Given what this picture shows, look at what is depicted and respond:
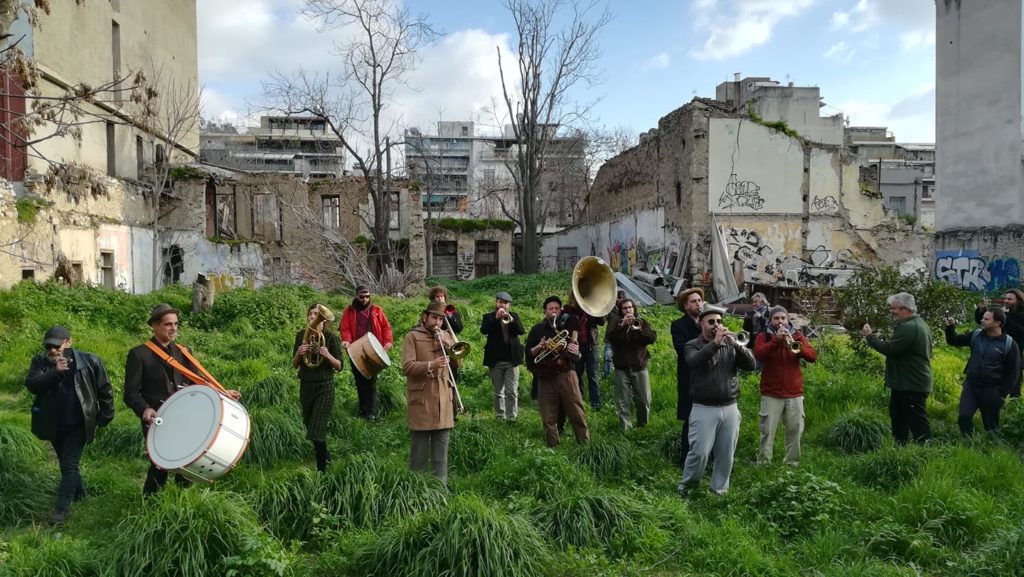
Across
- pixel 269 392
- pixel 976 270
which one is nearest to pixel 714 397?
pixel 269 392

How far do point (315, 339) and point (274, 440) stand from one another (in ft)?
4.49

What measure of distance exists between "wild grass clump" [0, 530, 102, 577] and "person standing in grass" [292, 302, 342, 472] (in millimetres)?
2074

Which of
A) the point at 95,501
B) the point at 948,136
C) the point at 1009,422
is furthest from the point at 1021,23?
the point at 95,501

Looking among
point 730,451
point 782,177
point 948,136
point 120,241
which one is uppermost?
point 948,136

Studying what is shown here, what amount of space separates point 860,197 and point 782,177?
7.44ft

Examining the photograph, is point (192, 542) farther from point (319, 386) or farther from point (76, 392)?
point (319, 386)

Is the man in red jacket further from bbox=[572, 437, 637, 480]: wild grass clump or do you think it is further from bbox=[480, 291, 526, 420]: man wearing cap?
bbox=[480, 291, 526, 420]: man wearing cap

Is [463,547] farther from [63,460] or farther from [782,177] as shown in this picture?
[782,177]

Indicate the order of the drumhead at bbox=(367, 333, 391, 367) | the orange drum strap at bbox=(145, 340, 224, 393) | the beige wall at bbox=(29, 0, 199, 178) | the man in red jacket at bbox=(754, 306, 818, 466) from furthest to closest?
the beige wall at bbox=(29, 0, 199, 178) → the drumhead at bbox=(367, 333, 391, 367) → the man in red jacket at bbox=(754, 306, 818, 466) → the orange drum strap at bbox=(145, 340, 224, 393)

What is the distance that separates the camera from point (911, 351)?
6.73m

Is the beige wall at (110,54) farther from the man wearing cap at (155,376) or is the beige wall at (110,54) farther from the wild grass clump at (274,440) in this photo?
the man wearing cap at (155,376)

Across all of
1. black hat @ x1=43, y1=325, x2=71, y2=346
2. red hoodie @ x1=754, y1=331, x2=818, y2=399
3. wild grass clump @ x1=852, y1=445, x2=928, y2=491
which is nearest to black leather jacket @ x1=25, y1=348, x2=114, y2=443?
black hat @ x1=43, y1=325, x2=71, y2=346

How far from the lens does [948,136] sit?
2080cm

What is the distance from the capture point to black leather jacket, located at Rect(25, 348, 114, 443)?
549cm
